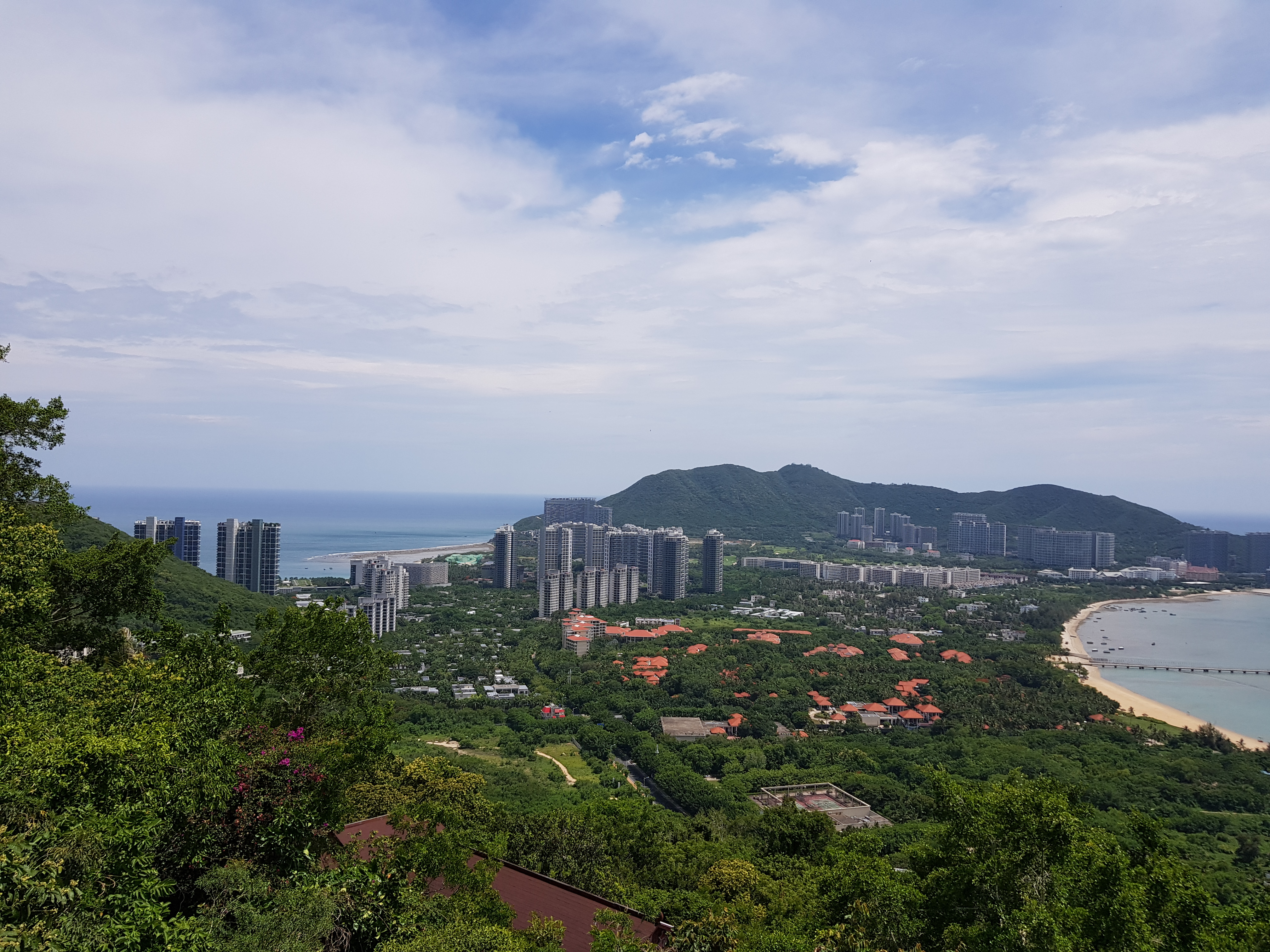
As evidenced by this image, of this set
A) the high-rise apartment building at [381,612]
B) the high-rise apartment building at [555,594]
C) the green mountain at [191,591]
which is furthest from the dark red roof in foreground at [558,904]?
the high-rise apartment building at [555,594]

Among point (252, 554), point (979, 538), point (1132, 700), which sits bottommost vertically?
point (1132, 700)

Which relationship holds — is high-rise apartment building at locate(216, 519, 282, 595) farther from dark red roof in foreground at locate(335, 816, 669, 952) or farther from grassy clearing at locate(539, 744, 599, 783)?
dark red roof in foreground at locate(335, 816, 669, 952)

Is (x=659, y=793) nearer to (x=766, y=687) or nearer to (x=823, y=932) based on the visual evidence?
(x=766, y=687)

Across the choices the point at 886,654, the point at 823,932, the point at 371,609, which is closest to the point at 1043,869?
the point at 823,932

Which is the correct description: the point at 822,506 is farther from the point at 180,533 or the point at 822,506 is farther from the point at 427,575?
the point at 180,533

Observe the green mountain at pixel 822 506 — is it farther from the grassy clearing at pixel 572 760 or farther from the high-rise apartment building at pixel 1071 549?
the grassy clearing at pixel 572 760

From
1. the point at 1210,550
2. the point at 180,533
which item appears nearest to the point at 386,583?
the point at 180,533
